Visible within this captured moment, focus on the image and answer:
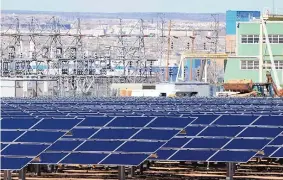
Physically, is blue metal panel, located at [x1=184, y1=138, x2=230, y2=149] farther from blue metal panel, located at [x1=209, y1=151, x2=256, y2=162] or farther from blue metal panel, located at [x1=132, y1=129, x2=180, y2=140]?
blue metal panel, located at [x1=132, y1=129, x2=180, y2=140]

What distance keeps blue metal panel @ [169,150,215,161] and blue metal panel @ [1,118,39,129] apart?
4.07 m

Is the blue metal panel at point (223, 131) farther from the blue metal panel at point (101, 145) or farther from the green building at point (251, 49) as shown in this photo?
the green building at point (251, 49)

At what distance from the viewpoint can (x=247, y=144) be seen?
28641mm

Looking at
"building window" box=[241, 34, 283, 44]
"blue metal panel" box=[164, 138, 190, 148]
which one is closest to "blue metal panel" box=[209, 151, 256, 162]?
"blue metal panel" box=[164, 138, 190, 148]

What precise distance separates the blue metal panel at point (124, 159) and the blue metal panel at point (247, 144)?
87.6 inches

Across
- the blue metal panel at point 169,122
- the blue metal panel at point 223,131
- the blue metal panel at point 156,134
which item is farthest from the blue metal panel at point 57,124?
the blue metal panel at point 223,131

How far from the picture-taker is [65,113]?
102 ft

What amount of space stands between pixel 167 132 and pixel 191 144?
3.90ft

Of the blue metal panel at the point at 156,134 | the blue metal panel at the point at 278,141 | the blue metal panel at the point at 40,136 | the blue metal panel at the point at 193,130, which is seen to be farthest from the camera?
the blue metal panel at the point at 278,141

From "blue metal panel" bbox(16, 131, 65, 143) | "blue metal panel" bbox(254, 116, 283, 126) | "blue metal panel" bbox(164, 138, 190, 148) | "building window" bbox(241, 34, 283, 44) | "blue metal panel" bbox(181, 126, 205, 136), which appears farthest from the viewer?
"building window" bbox(241, 34, 283, 44)

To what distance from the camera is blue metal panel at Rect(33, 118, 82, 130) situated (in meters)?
27.4

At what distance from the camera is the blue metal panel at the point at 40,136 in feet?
89.6

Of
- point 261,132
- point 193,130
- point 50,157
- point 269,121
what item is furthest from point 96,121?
point 269,121

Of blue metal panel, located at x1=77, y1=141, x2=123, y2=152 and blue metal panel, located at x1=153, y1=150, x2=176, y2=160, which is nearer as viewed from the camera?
blue metal panel, located at x1=77, y1=141, x2=123, y2=152
